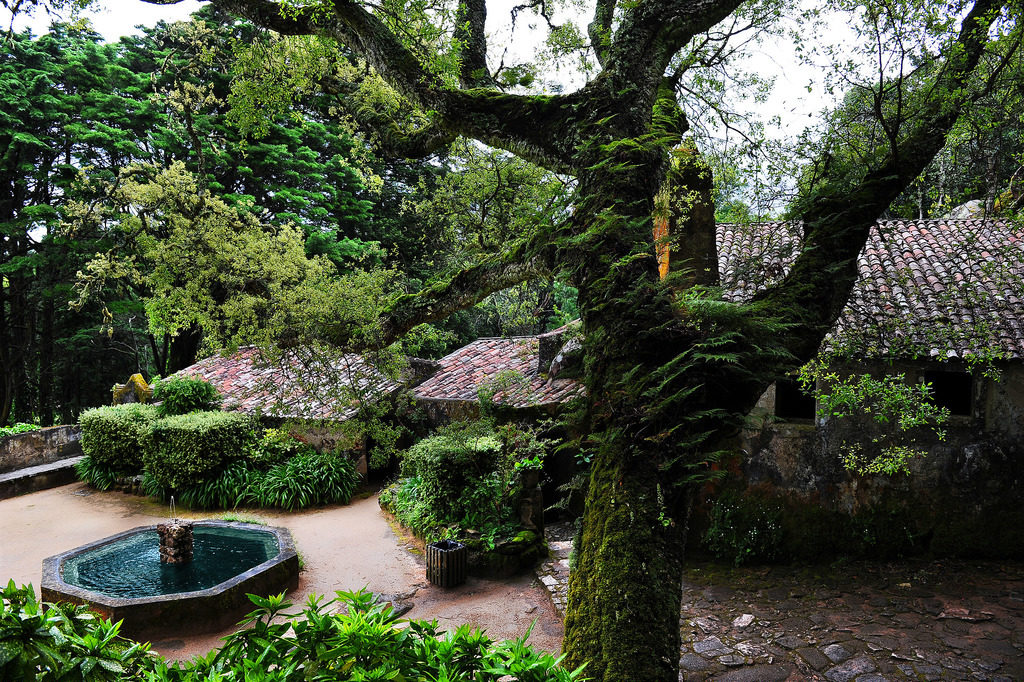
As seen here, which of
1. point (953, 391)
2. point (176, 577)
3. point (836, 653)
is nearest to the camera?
point (836, 653)

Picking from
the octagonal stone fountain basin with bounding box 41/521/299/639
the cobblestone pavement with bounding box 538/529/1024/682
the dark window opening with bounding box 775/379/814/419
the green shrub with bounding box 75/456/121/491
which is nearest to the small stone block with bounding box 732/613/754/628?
the cobblestone pavement with bounding box 538/529/1024/682

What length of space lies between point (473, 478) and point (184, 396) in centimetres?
846

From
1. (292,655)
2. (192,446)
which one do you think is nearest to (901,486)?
(292,655)

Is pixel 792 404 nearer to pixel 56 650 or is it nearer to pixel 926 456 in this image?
pixel 926 456

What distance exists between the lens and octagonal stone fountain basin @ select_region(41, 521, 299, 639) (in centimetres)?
728

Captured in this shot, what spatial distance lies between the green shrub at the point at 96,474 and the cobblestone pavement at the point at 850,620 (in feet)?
36.3

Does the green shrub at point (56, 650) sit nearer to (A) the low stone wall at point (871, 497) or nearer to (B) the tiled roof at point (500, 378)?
(B) the tiled roof at point (500, 378)

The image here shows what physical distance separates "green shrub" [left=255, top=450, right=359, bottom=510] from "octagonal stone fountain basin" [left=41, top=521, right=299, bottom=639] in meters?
2.09

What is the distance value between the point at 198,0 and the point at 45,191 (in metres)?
19.4

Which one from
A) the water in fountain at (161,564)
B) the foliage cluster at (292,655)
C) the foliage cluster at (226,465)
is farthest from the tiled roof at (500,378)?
the foliage cluster at (292,655)

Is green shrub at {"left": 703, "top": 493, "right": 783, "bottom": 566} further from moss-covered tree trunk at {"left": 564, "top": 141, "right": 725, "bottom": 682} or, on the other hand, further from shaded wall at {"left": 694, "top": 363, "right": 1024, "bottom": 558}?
moss-covered tree trunk at {"left": 564, "top": 141, "right": 725, "bottom": 682}

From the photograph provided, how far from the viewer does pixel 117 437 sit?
14.2 meters

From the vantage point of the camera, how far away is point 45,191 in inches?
754

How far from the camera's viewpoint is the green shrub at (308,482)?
12484mm
